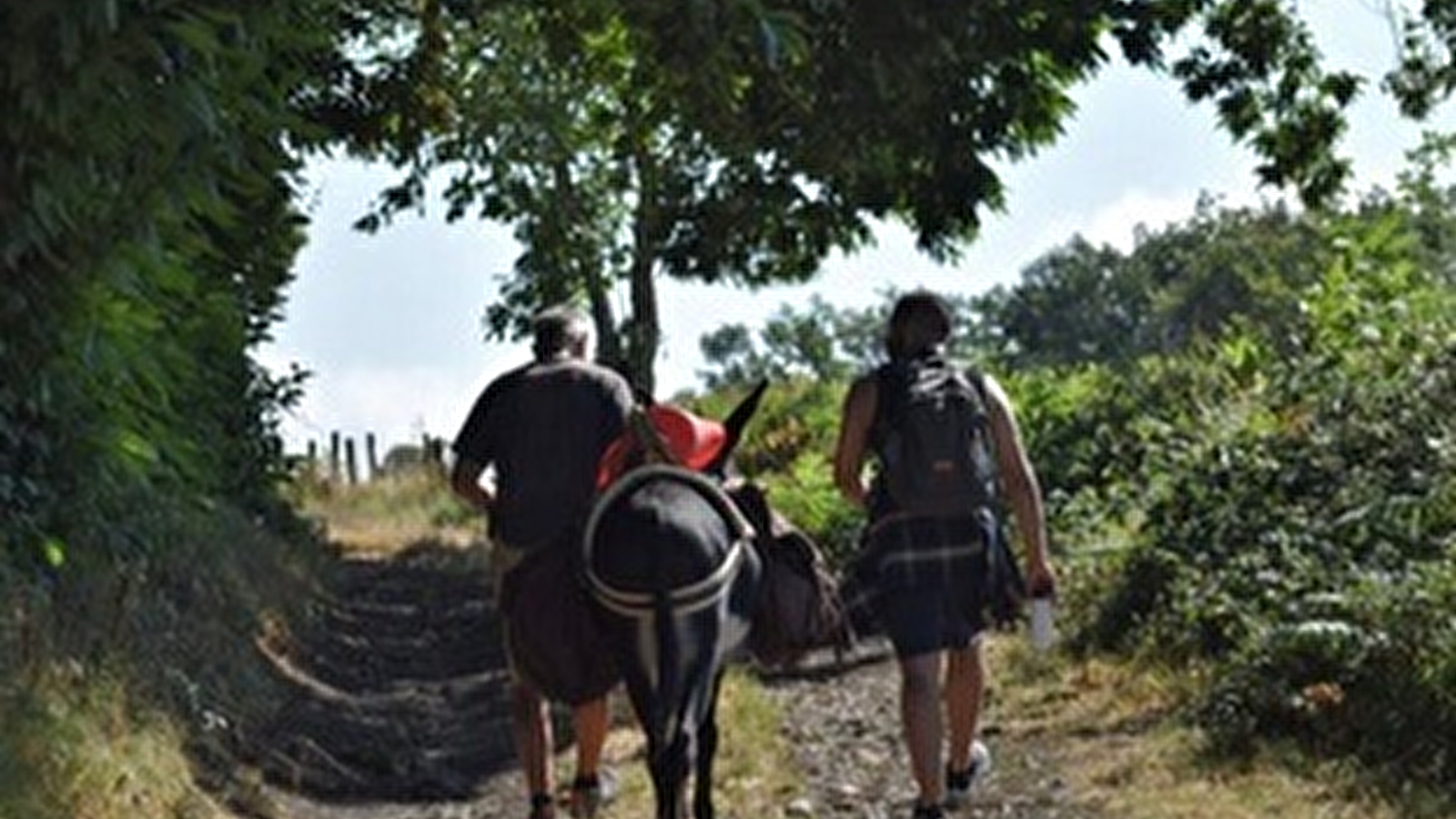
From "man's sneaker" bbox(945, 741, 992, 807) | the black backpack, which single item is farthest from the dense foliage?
the black backpack

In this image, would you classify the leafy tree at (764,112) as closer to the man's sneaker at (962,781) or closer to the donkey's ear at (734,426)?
the donkey's ear at (734,426)

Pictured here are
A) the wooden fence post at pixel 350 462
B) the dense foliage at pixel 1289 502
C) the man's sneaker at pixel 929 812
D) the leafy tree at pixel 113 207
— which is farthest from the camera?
the wooden fence post at pixel 350 462

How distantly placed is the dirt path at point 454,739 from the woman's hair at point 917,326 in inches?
81.8

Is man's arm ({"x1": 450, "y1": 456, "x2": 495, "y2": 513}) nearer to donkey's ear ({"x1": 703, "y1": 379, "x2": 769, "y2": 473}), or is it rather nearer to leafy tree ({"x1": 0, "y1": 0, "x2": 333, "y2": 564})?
donkey's ear ({"x1": 703, "y1": 379, "x2": 769, "y2": 473})

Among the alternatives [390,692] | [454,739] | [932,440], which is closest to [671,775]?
[932,440]

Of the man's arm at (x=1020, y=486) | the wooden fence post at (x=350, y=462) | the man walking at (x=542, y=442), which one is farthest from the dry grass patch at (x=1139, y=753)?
the wooden fence post at (x=350, y=462)

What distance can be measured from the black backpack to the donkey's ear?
44cm

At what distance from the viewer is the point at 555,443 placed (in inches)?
322

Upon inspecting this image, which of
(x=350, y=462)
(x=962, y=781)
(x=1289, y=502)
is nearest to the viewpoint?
(x=962, y=781)

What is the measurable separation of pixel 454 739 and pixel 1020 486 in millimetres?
5778

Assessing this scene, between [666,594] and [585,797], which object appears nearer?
[666,594]

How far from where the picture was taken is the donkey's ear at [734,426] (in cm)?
809

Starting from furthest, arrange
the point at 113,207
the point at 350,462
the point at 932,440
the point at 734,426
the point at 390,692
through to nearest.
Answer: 1. the point at 350,462
2. the point at 390,692
3. the point at 734,426
4. the point at 932,440
5. the point at 113,207

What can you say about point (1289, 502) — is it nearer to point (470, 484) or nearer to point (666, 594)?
point (470, 484)
